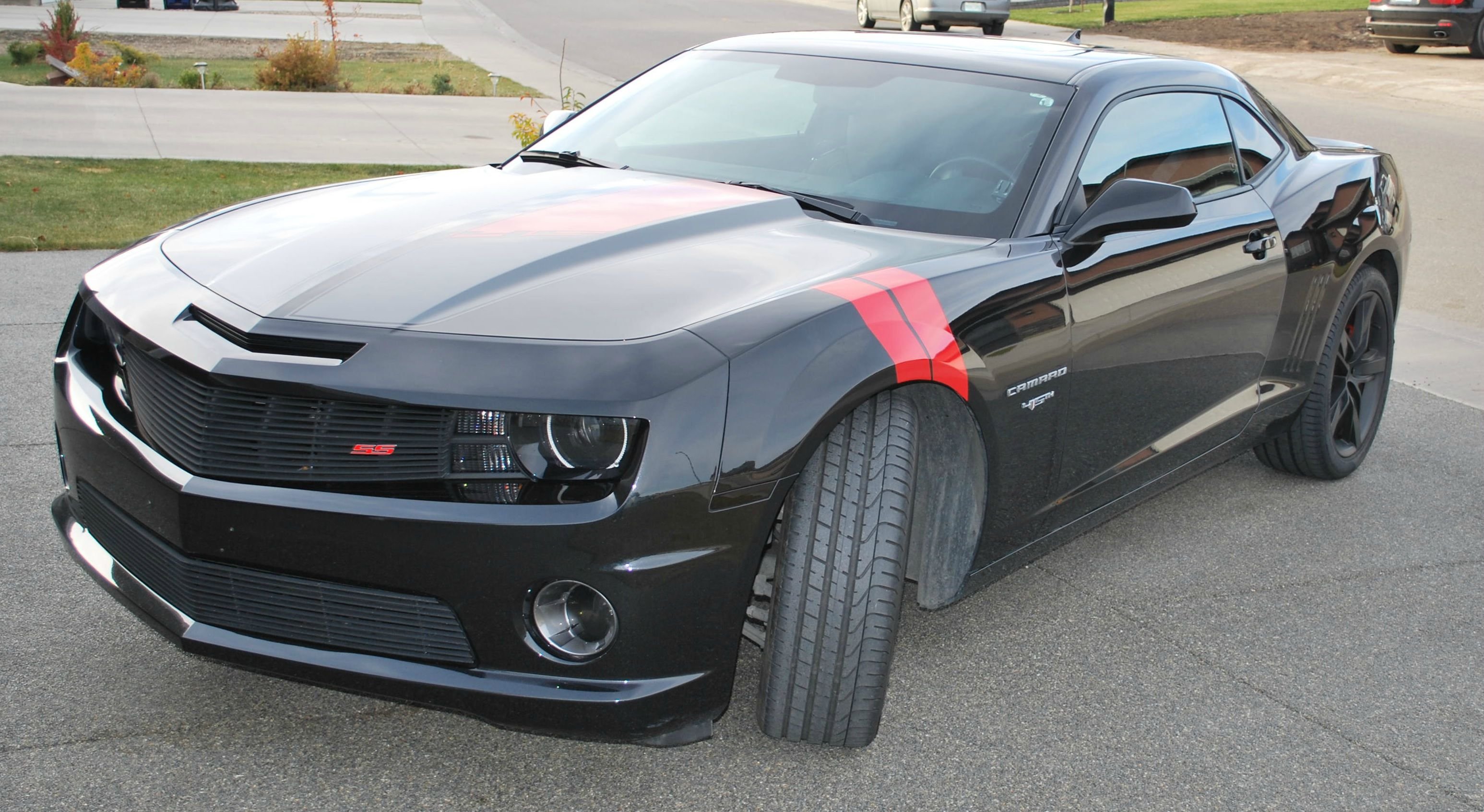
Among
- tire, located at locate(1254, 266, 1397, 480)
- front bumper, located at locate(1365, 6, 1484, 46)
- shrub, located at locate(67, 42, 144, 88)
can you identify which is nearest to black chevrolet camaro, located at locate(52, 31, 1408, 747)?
tire, located at locate(1254, 266, 1397, 480)

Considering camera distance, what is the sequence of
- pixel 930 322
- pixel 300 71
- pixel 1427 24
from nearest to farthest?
pixel 930 322 → pixel 300 71 → pixel 1427 24

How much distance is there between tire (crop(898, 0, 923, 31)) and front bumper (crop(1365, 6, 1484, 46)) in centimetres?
825

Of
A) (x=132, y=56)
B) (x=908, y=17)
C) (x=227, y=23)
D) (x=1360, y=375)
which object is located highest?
(x=908, y=17)

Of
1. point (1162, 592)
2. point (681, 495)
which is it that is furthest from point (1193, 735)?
point (681, 495)

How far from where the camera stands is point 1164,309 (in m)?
3.56

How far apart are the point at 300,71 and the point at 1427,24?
16319 millimetres

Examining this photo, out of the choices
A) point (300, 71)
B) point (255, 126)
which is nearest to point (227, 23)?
point (300, 71)

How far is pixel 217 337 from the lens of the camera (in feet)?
8.32

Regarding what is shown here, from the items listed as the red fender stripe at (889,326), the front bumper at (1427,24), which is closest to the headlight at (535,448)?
the red fender stripe at (889,326)

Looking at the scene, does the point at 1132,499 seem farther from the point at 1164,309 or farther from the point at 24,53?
the point at 24,53

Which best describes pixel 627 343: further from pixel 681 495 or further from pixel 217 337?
pixel 217 337

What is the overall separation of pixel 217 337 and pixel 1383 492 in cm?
402

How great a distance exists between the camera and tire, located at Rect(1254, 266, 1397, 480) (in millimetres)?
4637

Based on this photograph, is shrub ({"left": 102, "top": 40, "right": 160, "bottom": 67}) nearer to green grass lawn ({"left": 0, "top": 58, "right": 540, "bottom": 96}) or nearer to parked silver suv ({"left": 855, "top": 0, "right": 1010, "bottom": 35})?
green grass lawn ({"left": 0, "top": 58, "right": 540, "bottom": 96})
